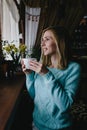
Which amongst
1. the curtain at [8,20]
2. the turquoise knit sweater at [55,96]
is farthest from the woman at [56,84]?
the curtain at [8,20]

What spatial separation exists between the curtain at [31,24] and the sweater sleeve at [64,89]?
374cm

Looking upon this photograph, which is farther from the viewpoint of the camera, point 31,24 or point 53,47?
point 31,24

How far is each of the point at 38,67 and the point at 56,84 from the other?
153 millimetres

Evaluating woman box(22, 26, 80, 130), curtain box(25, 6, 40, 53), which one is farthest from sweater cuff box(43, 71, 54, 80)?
curtain box(25, 6, 40, 53)

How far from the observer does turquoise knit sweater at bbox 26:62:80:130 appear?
1.29 meters

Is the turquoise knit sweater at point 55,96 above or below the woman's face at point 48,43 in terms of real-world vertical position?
below

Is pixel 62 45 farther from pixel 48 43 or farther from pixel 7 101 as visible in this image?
pixel 7 101

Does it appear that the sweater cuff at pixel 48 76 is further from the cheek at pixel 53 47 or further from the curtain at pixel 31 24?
the curtain at pixel 31 24

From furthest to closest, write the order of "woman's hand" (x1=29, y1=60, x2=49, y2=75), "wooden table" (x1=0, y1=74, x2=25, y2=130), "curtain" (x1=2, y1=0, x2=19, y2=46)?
1. "curtain" (x1=2, y1=0, x2=19, y2=46)
2. "woman's hand" (x1=29, y1=60, x2=49, y2=75)
3. "wooden table" (x1=0, y1=74, x2=25, y2=130)

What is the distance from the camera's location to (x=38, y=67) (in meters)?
1.32

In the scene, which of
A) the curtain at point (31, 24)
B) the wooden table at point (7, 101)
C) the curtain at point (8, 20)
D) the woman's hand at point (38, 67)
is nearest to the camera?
the wooden table at point (7, 101)

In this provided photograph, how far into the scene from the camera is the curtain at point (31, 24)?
197 inches

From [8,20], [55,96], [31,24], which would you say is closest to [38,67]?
[55,96]

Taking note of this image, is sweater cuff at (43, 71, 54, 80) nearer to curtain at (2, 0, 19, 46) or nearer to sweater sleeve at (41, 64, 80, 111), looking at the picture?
sweater sleeve at (41, 64, 80, 111)
